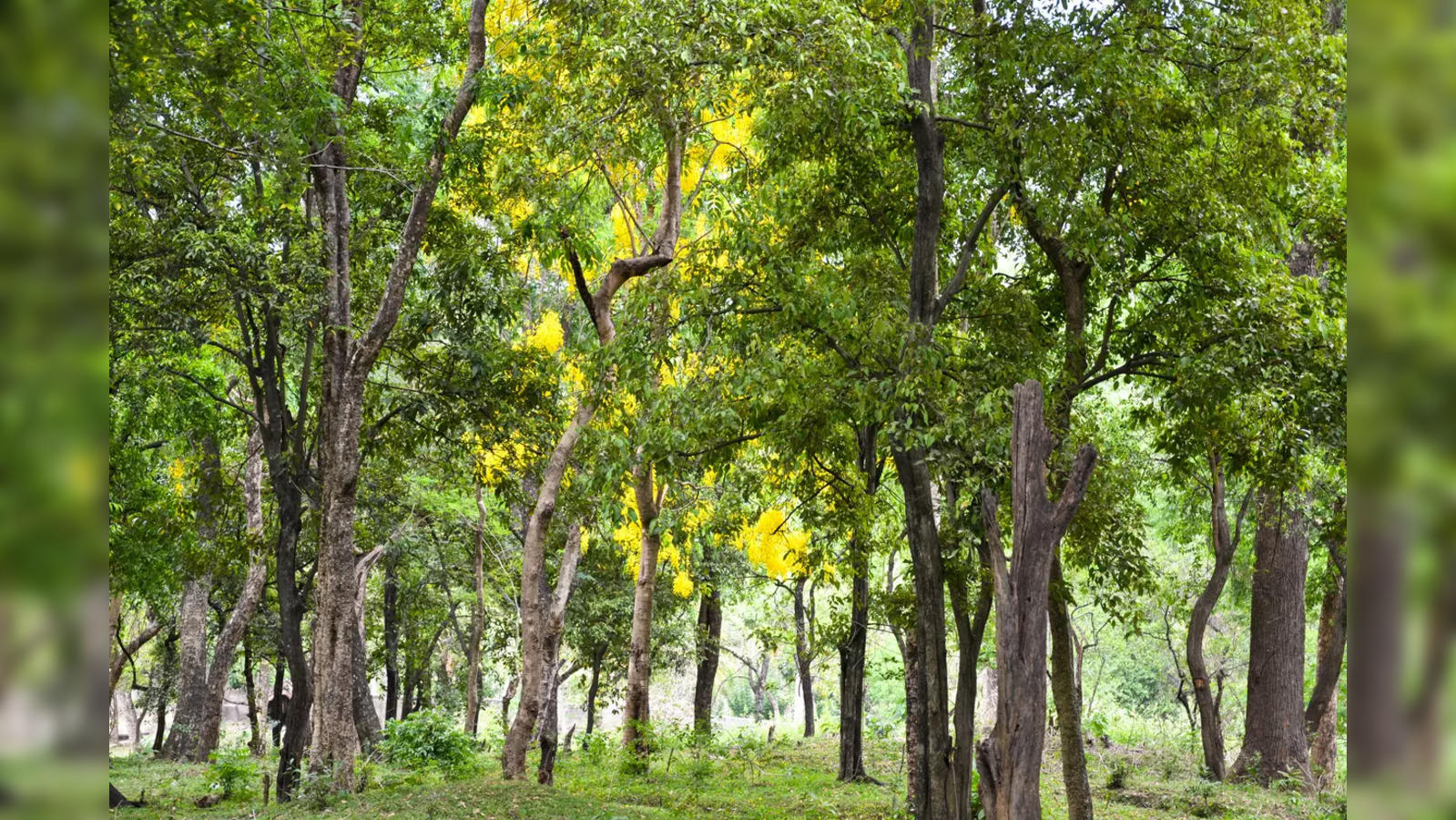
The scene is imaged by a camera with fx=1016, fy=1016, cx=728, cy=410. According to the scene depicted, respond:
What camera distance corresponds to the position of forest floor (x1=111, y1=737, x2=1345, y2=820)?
384 inches

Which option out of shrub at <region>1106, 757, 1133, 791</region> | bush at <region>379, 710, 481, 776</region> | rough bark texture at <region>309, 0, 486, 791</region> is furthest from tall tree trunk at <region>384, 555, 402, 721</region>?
shrub at <region>1106, 757, 1133, 791</region>

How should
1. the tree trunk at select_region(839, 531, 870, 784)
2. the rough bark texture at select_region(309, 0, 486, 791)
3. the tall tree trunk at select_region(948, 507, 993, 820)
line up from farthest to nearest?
the tree trunk at select_region(839, 531, 870, 784) < the rough bark texture at select_region(309, 0, 486, 791) < the tall tree trunk at select_region(948, 507, 993, 820)

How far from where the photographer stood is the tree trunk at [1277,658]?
14.4m

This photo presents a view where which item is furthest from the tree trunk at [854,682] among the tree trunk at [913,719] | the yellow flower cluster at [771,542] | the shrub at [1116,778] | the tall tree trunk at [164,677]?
the tall tree trunk at [164,677]

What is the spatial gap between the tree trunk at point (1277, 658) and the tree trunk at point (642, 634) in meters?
8.65

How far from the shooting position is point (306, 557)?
727 inches

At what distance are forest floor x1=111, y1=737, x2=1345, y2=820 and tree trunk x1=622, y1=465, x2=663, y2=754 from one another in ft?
2.12

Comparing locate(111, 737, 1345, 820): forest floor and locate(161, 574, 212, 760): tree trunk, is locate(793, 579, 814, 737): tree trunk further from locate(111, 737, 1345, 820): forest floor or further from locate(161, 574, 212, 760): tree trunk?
locate(161, 574, 212, 760): tree trunk

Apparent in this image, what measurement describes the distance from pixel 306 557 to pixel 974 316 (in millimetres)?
13581

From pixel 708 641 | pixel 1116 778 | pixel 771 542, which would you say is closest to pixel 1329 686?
pixel 1116 778

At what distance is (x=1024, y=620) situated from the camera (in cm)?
659
